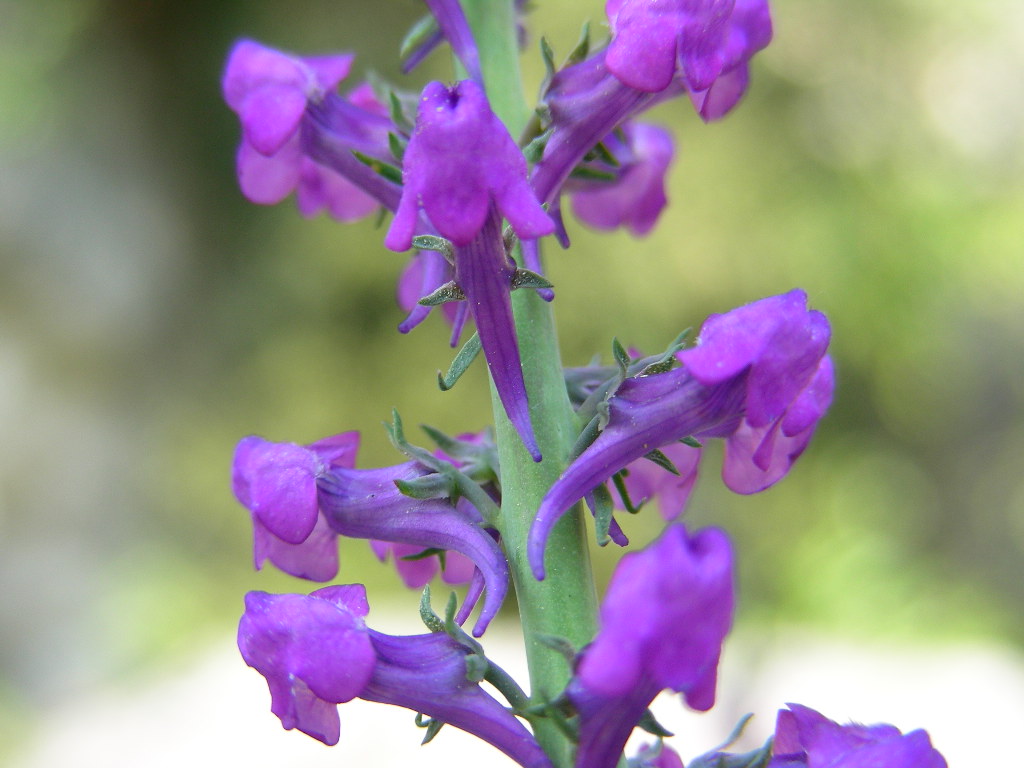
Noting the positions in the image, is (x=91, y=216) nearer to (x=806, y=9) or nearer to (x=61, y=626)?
(x=61, y=626)

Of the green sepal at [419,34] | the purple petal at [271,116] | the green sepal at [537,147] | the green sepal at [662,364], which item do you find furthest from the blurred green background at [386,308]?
the green sepal at [662,364]

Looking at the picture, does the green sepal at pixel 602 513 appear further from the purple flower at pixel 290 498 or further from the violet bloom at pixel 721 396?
the purple flower at pixel 290 498

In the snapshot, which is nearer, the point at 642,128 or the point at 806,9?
the point at 642,128

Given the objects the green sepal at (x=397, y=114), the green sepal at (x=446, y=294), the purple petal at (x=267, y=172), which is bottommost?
the green sepal at (x=446, y=294)

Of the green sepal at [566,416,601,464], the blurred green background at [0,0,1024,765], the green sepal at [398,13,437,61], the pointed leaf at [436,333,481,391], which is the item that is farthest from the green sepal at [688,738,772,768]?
the blurred green background at [0,0,1024,765]

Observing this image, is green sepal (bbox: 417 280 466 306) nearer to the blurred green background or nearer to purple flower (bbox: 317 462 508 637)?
purple flower (bbox: 317 462 508 637)

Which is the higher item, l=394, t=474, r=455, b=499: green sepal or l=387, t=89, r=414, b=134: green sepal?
l=387, t=89, r=414, b=134: green sepal

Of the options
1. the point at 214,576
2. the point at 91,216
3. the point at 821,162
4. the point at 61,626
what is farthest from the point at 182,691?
the point at 821,162

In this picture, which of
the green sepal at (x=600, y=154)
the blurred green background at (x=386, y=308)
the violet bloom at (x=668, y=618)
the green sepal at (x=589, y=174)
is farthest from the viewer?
the blurred green background at (x=386, y=308)
